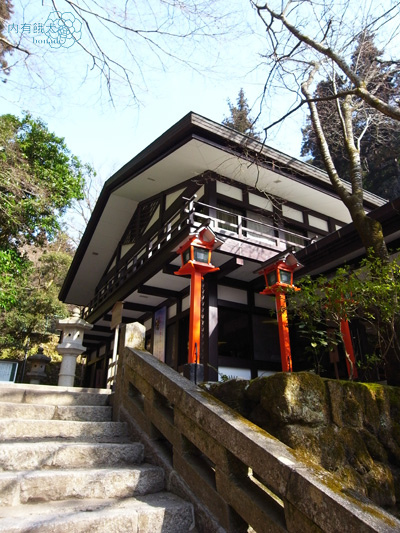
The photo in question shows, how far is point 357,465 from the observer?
3.57 metres

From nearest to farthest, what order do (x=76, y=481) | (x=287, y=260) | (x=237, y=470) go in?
(x=237, y=470) < (x=76, y=481) < (x=287, y=260)

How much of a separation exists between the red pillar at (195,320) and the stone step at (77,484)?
181 inches

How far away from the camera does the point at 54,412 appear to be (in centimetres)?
389

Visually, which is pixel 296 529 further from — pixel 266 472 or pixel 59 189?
pixel 59 189

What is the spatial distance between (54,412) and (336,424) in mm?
2950

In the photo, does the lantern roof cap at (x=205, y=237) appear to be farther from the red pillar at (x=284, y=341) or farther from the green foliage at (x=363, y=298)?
the green foliage at (x=363, y=298)

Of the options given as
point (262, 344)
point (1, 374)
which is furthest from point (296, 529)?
point (1, 374)

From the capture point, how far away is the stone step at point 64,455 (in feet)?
9.35

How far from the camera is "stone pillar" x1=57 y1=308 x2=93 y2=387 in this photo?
11.3 m

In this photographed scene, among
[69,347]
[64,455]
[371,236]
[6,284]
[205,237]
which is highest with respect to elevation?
[205,237]

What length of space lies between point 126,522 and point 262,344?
8278 millimetres

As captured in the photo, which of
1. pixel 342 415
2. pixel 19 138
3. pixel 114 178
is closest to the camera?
pixel 342 415

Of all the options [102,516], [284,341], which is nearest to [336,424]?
[102,516]

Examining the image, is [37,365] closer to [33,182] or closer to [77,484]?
[33,182]
